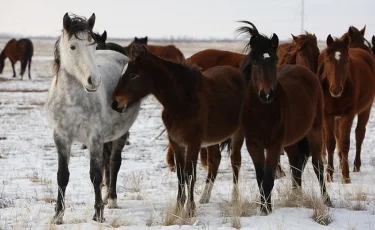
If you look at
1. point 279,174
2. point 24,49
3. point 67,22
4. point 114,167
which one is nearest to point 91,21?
point 67,22

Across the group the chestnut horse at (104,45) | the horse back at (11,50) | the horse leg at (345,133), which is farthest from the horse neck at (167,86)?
the horse back at (11,50)

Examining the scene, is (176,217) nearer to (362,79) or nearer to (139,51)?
(139,51)

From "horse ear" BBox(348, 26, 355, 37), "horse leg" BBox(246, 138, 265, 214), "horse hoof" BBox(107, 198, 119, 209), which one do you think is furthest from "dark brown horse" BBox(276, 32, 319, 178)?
"horse hoof" BBox(107, 198, 119, 209)

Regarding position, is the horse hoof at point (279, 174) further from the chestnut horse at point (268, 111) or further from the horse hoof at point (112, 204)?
the horse hoof at point (112, 204)

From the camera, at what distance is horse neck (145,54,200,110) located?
5.91 metres

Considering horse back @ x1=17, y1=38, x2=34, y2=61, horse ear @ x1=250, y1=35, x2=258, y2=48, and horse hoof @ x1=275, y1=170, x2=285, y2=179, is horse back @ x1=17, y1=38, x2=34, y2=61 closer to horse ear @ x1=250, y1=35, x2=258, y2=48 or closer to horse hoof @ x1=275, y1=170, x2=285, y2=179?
horse hoof @ x1=275, y1=170, x2=285, y2=179

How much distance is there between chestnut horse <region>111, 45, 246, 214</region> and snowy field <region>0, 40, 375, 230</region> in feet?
1.66

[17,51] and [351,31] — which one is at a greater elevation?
[351,31]

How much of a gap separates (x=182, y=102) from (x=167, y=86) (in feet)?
0.76

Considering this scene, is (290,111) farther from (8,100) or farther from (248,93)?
(8,100)

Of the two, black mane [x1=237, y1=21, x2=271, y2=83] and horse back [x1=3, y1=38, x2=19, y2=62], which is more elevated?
black mane [x1=237, y1=21, x2=271, y2=83]

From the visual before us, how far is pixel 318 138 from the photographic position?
644cm

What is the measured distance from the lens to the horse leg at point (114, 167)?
652 cm

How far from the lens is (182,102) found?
593cm
